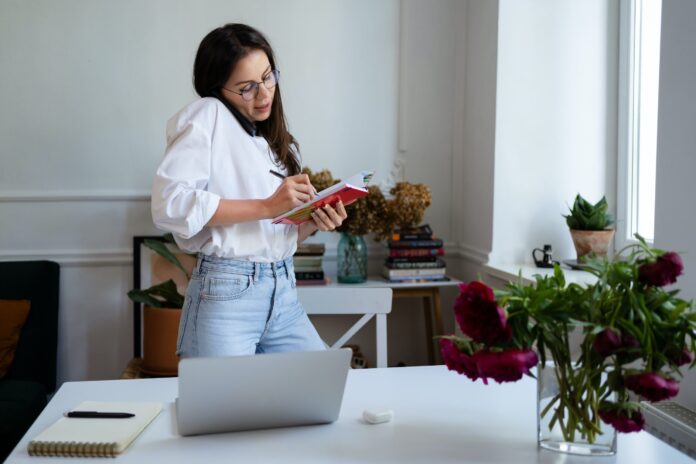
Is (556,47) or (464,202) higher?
(556,47)

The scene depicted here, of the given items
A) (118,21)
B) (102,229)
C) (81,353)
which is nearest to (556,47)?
(118,21)

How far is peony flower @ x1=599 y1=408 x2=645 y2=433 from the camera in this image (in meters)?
1.09

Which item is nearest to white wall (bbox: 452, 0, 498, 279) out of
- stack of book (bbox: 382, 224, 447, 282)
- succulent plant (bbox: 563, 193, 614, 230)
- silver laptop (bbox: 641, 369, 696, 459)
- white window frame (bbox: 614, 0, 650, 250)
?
stack of book (bbox: 382, 224, 447, 282)

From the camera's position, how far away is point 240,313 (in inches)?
68.2

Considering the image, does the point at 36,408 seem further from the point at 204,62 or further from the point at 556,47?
the point at 556,47

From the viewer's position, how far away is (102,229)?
3.20m

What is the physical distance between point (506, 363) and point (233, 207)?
33.8 inches

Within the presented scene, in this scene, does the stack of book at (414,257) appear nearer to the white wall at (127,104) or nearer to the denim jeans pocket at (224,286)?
the white wall at (127,104)

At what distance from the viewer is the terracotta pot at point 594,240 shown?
9.16ft

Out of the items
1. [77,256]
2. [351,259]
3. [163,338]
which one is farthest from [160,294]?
[351,259]

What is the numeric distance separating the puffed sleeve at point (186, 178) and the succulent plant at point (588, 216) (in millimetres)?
1650

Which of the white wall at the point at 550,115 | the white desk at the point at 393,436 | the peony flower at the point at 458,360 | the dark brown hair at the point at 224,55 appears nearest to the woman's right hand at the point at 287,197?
the dark brown hair at the point at 224,55

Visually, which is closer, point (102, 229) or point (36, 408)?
point (36, 408)

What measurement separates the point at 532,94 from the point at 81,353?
2.30 m
